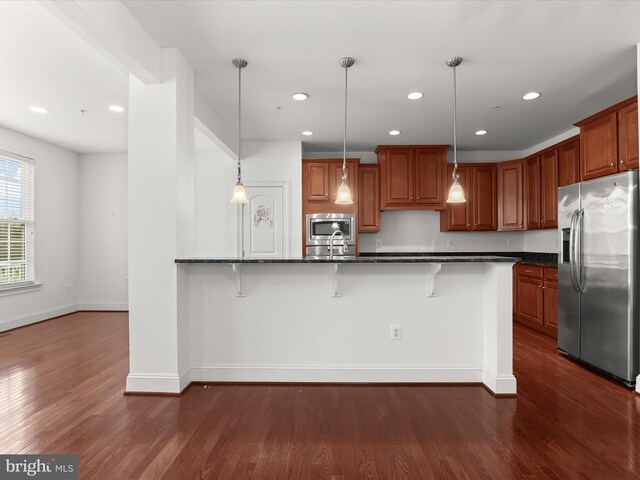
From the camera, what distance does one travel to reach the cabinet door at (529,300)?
454 centimetres

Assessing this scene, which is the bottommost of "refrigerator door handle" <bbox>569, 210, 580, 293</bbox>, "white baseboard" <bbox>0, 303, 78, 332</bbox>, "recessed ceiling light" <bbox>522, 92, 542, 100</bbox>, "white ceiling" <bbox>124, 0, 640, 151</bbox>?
"white baseboard" <bbox>0, 303, 78, 332</bbox>

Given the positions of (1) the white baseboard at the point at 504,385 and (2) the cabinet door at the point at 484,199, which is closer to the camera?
(1) the white baseboard at the point at 504,385

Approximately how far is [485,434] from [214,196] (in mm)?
4619

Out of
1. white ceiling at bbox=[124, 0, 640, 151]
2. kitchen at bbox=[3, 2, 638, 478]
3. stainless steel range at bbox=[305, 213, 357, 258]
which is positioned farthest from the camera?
stainless steel range at bbox=[305, 213, 357, 258]

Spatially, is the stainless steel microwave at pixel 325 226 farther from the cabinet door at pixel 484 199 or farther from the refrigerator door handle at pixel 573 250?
the refrigerator door handle at pixel 573 250

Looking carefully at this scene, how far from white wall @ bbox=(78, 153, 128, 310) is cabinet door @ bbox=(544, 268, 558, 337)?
6221 mm

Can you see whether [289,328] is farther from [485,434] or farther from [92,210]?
[92,210]

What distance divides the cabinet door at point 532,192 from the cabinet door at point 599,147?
53.4 inches

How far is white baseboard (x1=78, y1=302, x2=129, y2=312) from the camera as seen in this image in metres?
6.05

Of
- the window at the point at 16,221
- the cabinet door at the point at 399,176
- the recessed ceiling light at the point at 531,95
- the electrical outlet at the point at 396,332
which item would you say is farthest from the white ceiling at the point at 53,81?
the recessed ceiling light at the point at 531,95

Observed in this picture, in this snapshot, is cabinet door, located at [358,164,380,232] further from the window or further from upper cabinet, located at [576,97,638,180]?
the window

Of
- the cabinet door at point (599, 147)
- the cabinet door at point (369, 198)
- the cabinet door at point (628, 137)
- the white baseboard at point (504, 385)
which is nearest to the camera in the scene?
the white baseboard at point (504, 385)

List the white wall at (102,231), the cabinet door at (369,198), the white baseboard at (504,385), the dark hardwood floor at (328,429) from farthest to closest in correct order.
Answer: the white wall at (102,231) → the cabinet door at (369,198) → the white baseboard at (504,385) → the dark hardwood floor at (328,429)

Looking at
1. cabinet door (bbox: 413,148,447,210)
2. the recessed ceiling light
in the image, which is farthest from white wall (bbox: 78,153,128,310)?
the recessed ceiling light
